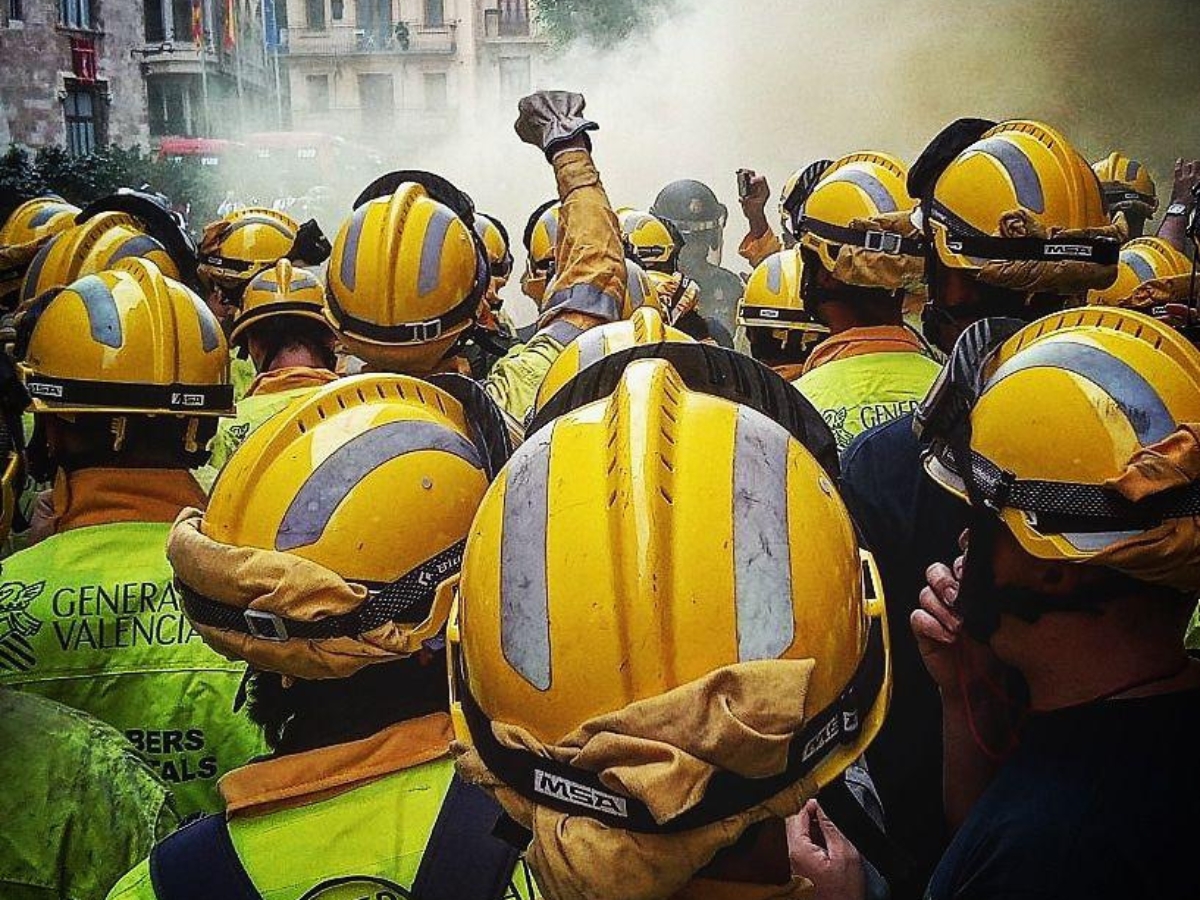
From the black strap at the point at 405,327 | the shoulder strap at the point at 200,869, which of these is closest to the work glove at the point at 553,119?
the black strap at the point at 405,327

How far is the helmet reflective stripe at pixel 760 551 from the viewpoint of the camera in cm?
168

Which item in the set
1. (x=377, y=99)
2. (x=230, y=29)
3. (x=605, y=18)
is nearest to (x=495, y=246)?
(x=605, y=18)

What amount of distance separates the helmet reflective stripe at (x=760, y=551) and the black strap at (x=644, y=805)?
0.14 meters

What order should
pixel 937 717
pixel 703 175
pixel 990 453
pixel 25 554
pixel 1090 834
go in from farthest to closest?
pixel 703 175 → pixel 25 554 → pixel 937 717 → pixel 990 453 → pixel 1090 834

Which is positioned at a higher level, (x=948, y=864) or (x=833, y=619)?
(x=833, y=619)

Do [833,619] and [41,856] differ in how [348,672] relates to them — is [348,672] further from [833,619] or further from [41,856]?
[833,619]

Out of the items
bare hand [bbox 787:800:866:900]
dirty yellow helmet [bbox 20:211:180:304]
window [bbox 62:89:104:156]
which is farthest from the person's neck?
window [bbox 62:89:104:156]

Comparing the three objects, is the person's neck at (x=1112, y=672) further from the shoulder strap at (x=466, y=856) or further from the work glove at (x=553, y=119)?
the work glove at (x=553, y=119)

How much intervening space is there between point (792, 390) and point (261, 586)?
0.95 m

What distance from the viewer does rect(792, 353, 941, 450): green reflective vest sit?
4.05 metres

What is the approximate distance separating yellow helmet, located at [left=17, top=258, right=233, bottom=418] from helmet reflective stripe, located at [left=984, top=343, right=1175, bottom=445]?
2.36m

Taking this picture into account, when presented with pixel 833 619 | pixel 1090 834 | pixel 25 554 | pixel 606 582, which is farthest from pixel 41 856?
pixel 1090 834

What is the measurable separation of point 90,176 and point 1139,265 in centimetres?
1674

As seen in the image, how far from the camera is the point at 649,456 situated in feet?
5.65
